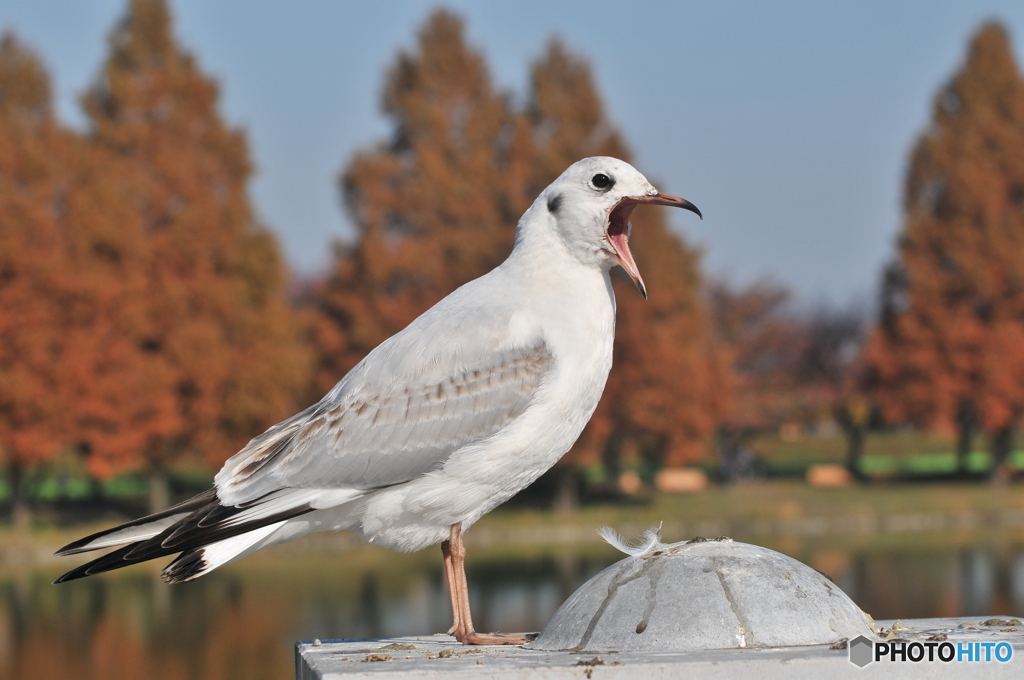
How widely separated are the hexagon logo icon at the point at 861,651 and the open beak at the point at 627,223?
190 centimetres

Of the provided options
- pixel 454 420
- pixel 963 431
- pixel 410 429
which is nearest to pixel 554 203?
pixel 454 420

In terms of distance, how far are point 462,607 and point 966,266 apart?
36.6 m

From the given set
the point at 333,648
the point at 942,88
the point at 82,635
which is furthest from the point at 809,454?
the point at 333,648

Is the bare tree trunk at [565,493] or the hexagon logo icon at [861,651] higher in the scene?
the bare tree trunk at [565,493]

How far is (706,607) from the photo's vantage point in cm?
650

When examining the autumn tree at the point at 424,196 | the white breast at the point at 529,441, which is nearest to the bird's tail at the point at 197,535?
the white breast at the point at 529,441

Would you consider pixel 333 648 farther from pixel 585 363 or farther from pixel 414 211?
pixel 414 211

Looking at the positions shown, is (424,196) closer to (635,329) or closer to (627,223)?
(635,329)

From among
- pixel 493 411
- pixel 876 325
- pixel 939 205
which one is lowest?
pixel 493 411

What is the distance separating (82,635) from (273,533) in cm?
1448

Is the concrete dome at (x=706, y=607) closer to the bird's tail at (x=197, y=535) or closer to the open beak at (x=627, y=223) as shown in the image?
the open beak at (x=627, y=223)

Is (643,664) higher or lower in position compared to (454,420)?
lower

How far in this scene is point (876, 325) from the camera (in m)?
43.2

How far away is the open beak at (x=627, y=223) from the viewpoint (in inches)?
251
